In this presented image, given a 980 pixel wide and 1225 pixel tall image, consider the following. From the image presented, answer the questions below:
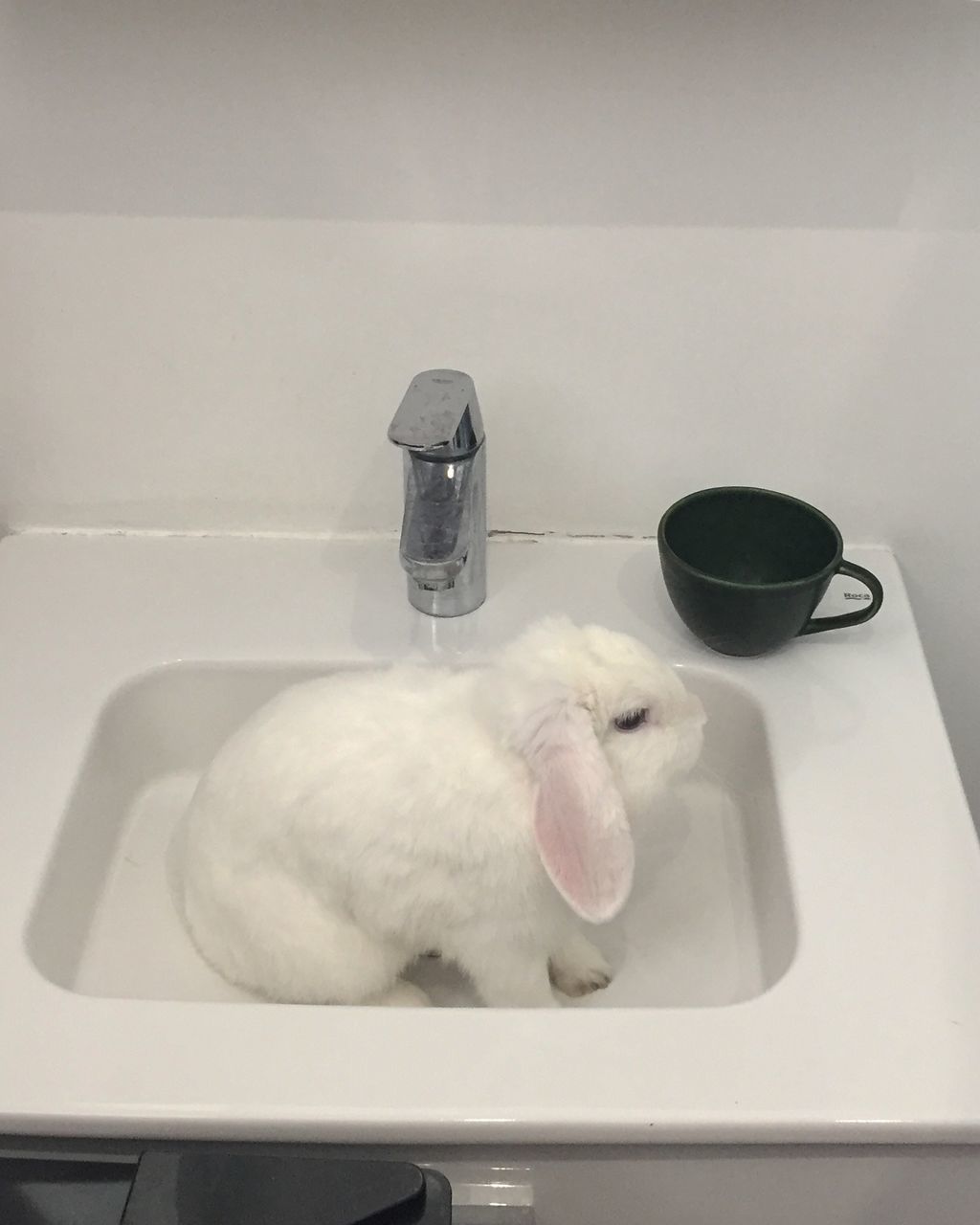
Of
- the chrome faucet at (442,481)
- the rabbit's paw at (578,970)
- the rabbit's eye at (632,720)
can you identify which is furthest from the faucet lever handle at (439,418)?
the rabbit's paw at (578,970)

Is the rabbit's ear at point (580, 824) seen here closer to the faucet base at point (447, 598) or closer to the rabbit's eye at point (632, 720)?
the rabbit's eye at point (632, 720)

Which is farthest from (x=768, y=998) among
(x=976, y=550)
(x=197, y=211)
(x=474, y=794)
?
(x=197, y=211)

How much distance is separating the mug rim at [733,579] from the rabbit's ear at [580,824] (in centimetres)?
22

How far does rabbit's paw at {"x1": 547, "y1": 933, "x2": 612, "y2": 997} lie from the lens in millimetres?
858

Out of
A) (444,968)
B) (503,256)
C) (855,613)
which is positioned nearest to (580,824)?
(444,968)

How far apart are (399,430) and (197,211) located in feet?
0.96

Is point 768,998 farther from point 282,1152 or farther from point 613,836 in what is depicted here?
point 282,1152

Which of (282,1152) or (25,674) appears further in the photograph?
(25,674)

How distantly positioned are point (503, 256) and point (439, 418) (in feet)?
0.66

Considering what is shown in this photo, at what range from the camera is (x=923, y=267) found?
91 centimetres

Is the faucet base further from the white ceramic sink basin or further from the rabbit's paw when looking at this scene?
the rabbit's paw

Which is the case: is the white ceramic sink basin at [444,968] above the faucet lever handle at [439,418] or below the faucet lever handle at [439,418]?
→ below

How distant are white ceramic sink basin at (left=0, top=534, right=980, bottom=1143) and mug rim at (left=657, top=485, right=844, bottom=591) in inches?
3.4

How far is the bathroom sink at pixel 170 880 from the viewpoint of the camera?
0.82 metres
